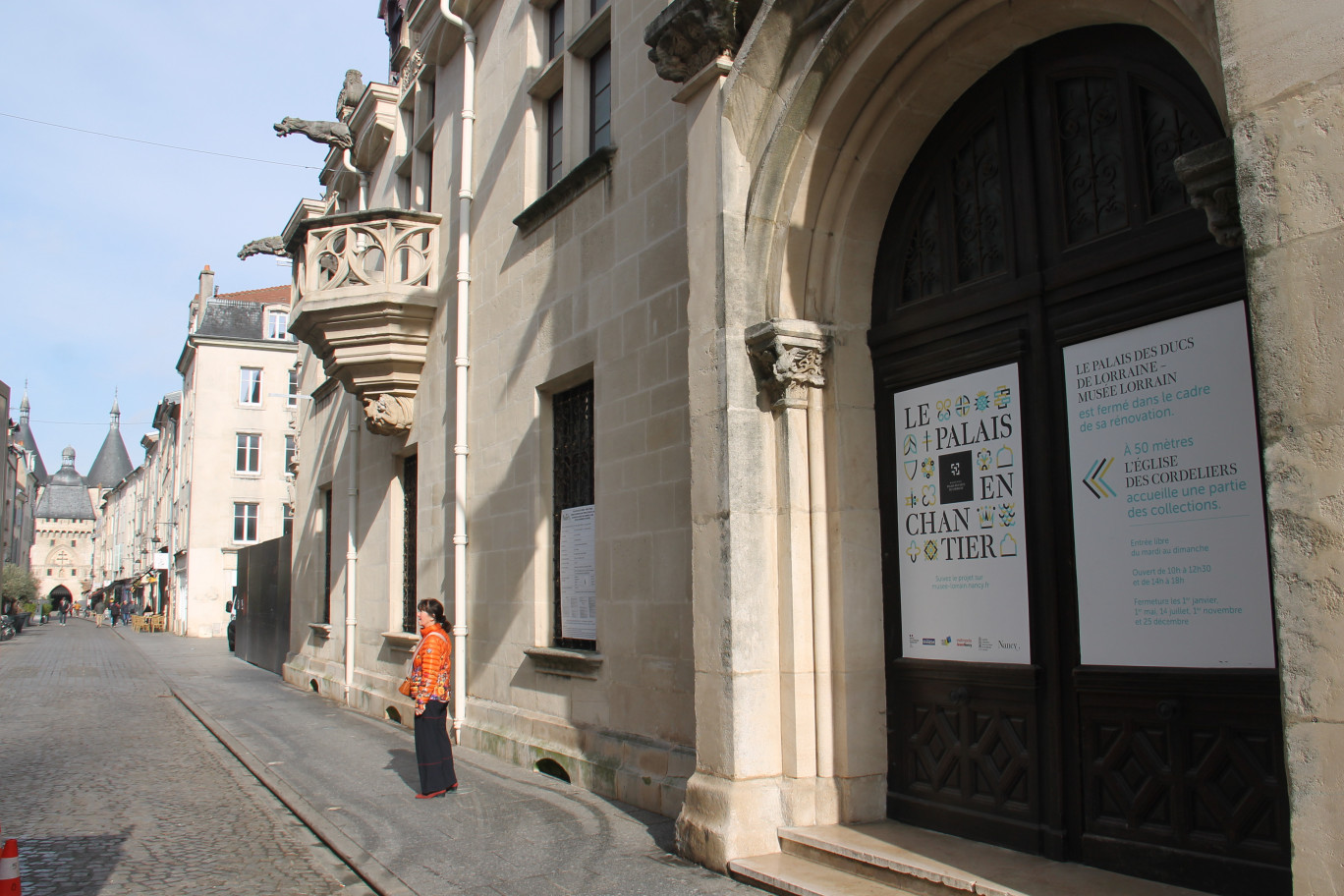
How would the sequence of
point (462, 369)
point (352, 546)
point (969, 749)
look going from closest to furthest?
1. point (969, 749)
2. point (462, 369)
3. point (352, 546)

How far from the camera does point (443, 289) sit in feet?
39.5

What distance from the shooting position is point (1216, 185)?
11.4 feet

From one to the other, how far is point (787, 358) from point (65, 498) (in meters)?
131

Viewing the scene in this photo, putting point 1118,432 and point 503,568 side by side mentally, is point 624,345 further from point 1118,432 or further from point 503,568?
point 1118,432

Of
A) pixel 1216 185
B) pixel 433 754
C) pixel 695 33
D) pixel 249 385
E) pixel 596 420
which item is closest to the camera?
pixel 1216 185

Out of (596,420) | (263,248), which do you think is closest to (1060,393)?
(596,420)

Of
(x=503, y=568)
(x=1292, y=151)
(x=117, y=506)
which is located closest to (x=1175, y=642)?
(x=1292, y=151)

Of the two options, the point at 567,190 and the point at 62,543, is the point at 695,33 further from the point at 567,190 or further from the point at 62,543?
the point at 62,543

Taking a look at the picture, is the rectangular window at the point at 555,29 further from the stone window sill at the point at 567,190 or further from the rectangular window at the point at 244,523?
the rectangular window at the point at 244,523

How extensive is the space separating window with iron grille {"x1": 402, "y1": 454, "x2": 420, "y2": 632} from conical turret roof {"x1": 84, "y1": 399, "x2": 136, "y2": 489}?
381 feet

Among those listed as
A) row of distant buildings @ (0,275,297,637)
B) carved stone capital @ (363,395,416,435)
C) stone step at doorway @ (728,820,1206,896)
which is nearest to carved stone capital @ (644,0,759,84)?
stone step at doorway @ (728,820,1206,896)

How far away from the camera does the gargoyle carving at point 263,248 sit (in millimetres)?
18109

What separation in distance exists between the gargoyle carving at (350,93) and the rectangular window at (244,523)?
3320 cm

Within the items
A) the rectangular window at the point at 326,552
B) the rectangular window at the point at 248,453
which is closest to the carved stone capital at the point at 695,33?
the rectangular window at the point at 326,552
